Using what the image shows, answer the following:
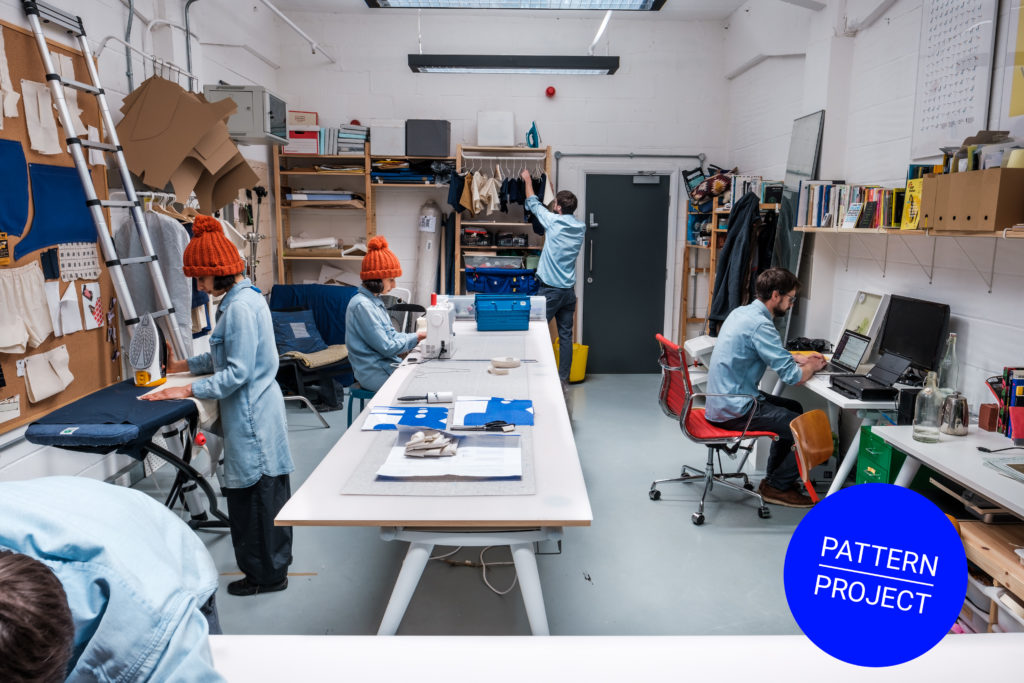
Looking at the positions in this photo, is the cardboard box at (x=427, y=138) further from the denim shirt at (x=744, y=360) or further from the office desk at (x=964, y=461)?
the office desk at (x=964, y=461)

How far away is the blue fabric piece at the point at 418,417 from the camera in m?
2.47

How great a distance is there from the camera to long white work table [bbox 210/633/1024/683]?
3.46ft

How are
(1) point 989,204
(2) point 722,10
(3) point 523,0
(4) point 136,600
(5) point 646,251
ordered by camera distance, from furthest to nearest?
1. (5) point 646,251
2. (2) point 722,10
3. (3) point 523,0
4. (1) point 989,204
5. (4) point 136,600

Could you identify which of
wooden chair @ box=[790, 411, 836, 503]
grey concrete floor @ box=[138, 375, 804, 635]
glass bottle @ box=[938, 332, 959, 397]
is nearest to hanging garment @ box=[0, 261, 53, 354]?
grey concrete floor @ box=[138, 375, 804, 635]

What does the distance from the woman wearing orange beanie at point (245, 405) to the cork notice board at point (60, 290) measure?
81 cm

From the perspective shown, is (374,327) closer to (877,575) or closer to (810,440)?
(810,440)

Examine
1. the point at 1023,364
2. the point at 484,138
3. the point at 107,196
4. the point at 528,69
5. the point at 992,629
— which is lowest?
the point at 992,629

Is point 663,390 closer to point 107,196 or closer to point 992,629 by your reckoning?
point 992,629

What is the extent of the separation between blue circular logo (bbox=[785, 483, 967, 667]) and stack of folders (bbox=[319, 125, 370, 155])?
20.9 feet

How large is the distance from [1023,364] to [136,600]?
135 inches

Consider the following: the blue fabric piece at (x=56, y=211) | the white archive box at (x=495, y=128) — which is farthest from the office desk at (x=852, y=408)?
the white archive box at (x=495, y=128)

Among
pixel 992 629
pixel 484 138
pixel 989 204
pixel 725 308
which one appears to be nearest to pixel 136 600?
pixel 992 629

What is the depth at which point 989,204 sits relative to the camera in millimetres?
2627

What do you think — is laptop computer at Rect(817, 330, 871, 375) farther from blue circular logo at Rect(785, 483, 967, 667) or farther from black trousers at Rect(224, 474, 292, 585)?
blue circular logo at Rect(785, 483, 967, 667)
